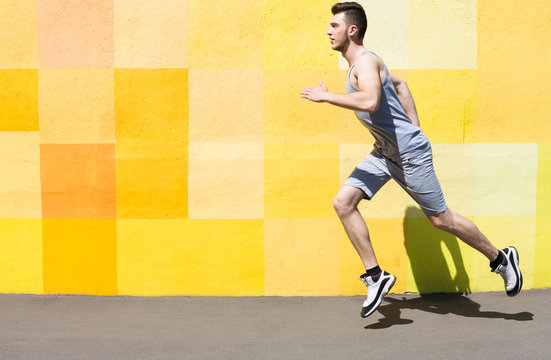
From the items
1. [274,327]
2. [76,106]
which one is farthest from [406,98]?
[76,106]

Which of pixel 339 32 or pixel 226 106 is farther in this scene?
pixel 226 106

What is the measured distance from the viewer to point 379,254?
4.29 m

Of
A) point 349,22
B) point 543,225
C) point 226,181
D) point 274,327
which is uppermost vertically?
point 349,22

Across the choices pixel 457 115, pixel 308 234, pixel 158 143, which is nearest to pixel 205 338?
pixel 308 234

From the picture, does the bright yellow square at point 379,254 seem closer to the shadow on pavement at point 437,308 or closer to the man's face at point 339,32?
the shadow on pavement at point 437,308

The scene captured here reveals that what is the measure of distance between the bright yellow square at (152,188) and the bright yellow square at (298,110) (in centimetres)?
70

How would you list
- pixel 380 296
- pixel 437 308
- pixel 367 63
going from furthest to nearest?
pixel 437 308 → pixel 380 296 → pixel 367 63

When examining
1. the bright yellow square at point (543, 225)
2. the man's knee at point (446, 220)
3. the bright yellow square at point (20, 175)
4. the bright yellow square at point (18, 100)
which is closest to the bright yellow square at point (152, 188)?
the bright yellow square at point (20, 175)

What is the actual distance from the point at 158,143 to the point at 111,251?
84 cm

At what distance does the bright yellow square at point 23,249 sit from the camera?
430 centimetres

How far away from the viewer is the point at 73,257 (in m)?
4.30

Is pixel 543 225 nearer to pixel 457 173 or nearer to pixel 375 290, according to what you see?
pixel 457 173

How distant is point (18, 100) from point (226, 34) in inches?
60.2

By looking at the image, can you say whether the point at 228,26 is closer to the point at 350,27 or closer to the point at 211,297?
the point at 350,27
